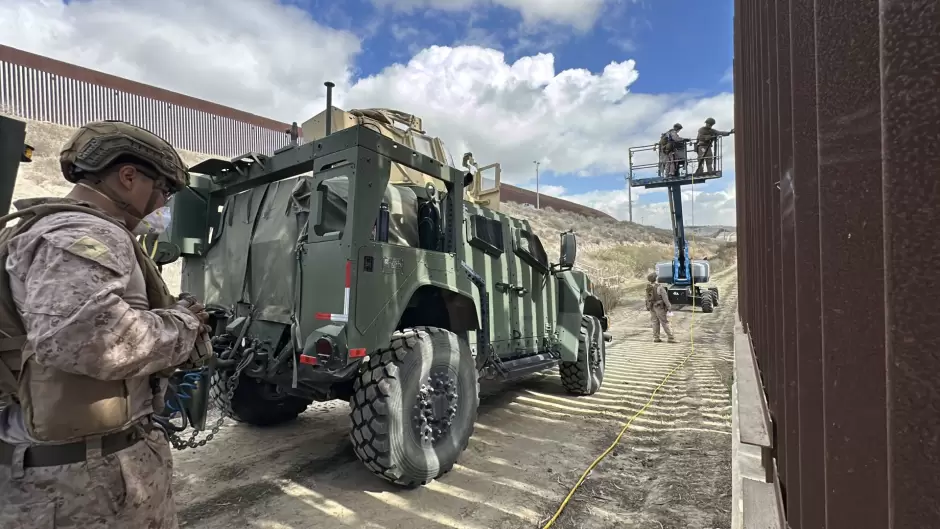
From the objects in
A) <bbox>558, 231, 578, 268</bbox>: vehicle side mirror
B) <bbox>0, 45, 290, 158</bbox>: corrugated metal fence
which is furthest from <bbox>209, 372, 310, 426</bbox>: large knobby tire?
<bbox>0, 45, 290, 158</bbox>: corrugated metal fence

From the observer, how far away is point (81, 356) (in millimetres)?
1478

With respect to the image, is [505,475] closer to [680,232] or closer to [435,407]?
[435,407]

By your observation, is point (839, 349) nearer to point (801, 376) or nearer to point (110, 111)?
point (801, 376)

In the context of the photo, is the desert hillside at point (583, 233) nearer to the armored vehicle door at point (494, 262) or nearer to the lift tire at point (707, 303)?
the lift tire at point (707, 303)

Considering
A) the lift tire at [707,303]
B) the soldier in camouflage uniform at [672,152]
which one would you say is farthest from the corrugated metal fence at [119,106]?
the lift tire at [707,303]

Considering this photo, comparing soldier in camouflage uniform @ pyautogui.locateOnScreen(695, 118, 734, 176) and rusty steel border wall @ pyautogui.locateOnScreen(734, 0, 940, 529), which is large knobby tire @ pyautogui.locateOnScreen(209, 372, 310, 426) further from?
soldier in camouflage uniform @ pyautogui.locateOnScreen(695, 118, 734, 176)

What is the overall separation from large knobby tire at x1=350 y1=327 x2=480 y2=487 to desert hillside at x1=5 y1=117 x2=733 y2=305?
6.98m

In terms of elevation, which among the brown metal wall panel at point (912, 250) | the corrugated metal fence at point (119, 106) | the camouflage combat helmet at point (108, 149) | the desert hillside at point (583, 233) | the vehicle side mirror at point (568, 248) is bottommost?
the brown metal wall panel at point (912, 250)

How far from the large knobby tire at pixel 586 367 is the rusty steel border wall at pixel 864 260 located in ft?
17.6

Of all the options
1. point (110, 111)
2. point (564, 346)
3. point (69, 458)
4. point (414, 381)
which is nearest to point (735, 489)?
point (414, 381)

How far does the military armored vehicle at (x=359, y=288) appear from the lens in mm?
3418

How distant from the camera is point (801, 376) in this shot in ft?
3.57

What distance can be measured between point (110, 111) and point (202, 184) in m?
17.1

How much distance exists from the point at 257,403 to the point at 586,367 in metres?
3.90
